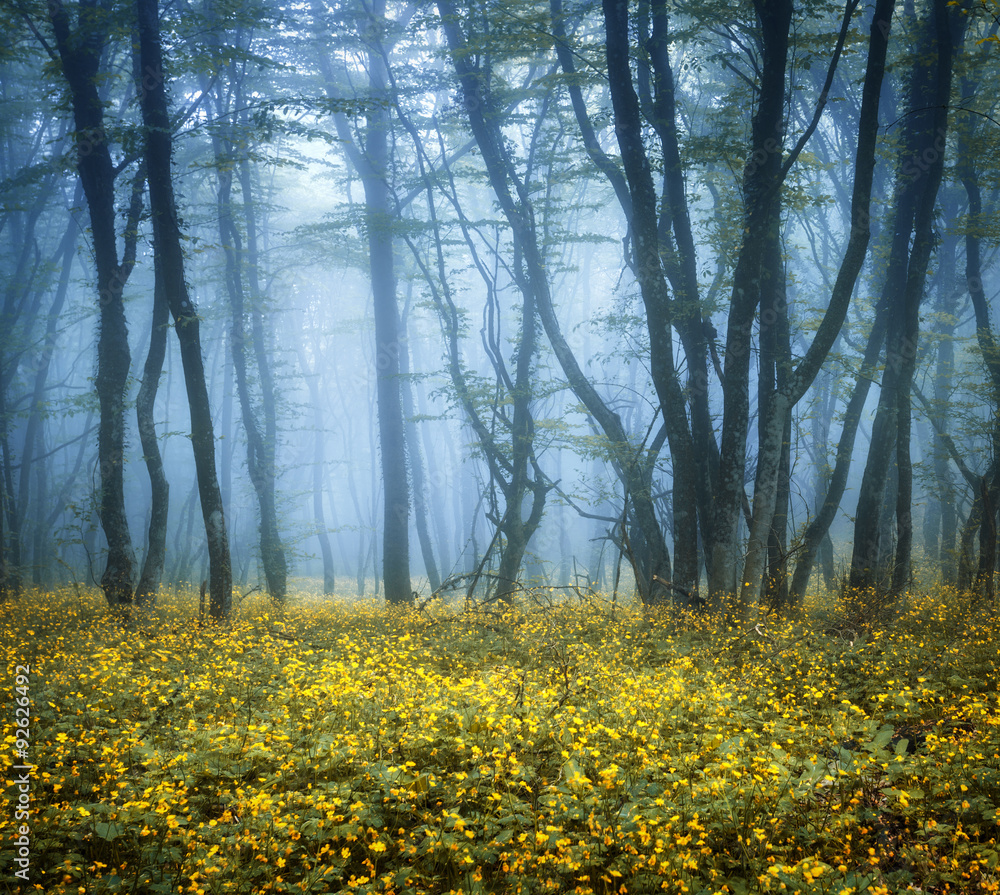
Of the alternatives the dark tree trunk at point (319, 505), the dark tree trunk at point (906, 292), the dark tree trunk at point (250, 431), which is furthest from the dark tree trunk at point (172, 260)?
the dark tree trunk at point (906, 292)

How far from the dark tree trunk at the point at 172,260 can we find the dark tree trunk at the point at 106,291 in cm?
134

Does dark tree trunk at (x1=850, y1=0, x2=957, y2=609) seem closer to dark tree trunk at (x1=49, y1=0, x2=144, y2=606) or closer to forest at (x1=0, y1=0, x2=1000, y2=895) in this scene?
forest at (x1=0, y1=0, x2=1000, y2=895)

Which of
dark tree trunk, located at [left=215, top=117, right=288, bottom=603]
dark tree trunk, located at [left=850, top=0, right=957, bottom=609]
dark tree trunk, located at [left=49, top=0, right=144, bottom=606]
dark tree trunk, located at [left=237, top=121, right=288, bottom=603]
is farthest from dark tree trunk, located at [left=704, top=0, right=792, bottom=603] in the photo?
dark tree trunk, located at [left=215, top=117, right=288, bottom=603]

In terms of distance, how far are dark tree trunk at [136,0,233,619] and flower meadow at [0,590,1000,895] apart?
8.68 feet

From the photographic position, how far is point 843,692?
5.21 meters

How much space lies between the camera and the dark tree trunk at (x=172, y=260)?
9.01m

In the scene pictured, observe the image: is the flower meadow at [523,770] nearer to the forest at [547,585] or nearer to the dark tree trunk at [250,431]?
the forest at [547,585]

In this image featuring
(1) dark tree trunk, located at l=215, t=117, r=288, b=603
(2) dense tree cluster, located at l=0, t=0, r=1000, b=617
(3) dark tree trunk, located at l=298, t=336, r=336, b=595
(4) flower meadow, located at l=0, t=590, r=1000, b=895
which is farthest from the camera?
(3) dark tree trunk, located at l=298, t=336, r=336, b=595

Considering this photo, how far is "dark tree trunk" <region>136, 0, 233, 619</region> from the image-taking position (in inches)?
355

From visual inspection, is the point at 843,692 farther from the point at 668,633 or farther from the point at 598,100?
the point at 598,100

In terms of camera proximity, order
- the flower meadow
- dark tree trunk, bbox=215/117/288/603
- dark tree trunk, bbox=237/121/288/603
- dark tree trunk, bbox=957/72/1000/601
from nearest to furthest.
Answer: the flower meadow < dark tree trunk, bbox=957/72/1000/601 < dark tree trunk, bbox=215/117/288/603 < dark tree trunk, bbox=237/121/288/603

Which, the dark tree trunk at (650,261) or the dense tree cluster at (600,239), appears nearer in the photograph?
the dense tree cluster at (600,239)

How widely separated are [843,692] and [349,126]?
663 inches

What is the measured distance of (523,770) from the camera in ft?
12.4
